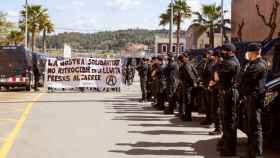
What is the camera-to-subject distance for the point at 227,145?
9.52 m

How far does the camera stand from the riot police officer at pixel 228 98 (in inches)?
376

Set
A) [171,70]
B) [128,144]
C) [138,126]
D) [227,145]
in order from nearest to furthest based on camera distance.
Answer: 1. [227,145]
2. [128,144]
3. [138,126]
4. [171,70]

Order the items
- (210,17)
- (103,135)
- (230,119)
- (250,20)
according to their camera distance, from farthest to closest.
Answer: (210,17)
(250,20)
(103,135)
(230,119)

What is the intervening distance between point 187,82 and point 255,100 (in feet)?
19.6

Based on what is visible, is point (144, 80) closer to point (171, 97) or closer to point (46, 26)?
point (171, 97)

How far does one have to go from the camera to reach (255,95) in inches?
343

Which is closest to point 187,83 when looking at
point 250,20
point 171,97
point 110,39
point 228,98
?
point 171,97

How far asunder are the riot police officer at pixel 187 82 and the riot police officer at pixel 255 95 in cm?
577

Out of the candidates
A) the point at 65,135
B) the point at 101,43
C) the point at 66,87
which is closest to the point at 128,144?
the point at 65,135

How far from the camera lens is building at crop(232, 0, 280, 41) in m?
34.4

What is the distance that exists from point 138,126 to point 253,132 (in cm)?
518

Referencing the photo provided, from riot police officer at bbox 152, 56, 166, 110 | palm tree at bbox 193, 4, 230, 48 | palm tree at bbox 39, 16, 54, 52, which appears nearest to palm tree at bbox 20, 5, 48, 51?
palm tree at bbox 39, 16, 54, 52

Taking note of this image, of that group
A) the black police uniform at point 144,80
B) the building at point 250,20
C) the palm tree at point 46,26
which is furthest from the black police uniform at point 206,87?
the palm tree at point 46,26

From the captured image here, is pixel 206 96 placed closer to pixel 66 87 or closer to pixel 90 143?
pixel 90 143
